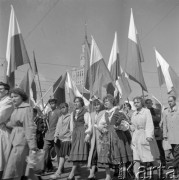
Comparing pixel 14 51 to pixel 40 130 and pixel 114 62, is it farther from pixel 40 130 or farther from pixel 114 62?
pixel 114 62

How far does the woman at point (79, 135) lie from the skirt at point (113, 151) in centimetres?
56

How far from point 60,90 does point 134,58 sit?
3112 mm

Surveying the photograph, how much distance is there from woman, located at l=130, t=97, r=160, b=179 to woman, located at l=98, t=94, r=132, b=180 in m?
0.20

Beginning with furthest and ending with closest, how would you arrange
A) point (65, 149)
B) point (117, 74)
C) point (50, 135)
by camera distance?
point (117, 74) < point (50, 135) < point (65, 149)

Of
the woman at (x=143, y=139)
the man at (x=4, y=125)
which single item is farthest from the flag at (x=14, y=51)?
the woman at (x=143, y=139)

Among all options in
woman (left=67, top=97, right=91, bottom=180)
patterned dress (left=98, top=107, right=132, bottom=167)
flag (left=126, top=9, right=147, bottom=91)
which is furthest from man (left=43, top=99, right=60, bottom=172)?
flag (left=126, top=9, right=147, bottom=91)

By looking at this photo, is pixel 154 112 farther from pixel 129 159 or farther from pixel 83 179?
pixel 83 179

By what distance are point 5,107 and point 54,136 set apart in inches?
108

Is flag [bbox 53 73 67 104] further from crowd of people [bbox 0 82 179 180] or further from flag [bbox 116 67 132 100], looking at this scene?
crowd of people [bbox 0 82 179 180]

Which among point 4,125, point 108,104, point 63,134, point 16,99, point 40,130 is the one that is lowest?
point 4,125

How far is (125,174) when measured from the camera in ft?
18.5

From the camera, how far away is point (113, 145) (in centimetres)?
516

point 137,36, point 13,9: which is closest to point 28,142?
point 13,9

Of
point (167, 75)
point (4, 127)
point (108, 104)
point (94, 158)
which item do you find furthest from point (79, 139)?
point (167, 75)
